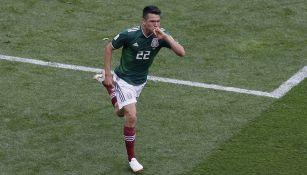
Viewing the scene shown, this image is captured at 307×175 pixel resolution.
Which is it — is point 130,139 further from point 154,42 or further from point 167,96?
point 167,96

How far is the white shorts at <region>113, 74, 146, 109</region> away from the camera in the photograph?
31.6 feet

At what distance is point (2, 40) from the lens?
13.6 metres

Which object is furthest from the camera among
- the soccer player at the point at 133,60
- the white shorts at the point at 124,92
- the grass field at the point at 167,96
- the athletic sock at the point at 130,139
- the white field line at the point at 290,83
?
the white field line at the point at 290,83

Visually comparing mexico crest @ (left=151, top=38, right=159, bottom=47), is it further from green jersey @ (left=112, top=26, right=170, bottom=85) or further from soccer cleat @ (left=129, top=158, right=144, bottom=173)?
soccer cleat @ (left=129, top=158, right=144, bottom=173)

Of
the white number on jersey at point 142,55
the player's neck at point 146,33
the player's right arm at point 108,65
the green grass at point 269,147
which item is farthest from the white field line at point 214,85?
the player's right arm at point 108,65

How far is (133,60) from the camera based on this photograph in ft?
31.9

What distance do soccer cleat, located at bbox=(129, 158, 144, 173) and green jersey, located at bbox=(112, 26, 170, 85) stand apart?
87 cm

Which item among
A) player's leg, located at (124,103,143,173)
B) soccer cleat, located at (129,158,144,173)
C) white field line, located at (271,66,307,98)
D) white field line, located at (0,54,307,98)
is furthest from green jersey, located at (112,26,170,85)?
white field line, located at (271,66,307,98)

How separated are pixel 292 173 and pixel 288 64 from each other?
361 centimetres

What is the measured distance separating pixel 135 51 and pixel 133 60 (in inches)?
4.8

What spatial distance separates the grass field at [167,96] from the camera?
984 cm

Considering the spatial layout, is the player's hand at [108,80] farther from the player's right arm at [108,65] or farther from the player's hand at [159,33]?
the player's hand at [159,33]

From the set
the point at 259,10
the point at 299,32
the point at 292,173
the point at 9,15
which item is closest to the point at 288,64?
the point at 299,32

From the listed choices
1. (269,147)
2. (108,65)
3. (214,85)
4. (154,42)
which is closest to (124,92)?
(108,65)
